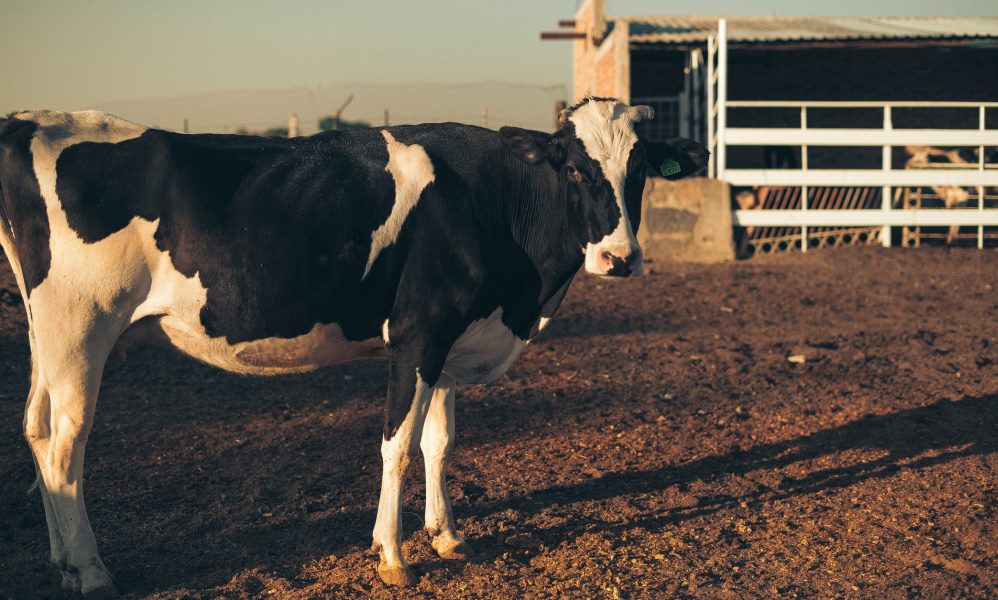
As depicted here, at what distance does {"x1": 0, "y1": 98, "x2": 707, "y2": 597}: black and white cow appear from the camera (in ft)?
13.4

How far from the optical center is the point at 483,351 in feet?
15.4

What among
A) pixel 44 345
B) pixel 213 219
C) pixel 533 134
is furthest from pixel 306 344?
pixel 533 134

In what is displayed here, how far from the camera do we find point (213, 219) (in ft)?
13.6

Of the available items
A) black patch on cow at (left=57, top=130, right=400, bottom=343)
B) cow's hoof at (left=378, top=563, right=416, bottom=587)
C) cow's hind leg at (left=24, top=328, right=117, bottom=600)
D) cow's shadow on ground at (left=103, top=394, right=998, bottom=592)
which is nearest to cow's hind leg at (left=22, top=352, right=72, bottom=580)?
cow's hind leg at (left=24, top=328, right=117, bottom=600)

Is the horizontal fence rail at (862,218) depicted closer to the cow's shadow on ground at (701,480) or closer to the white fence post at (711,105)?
the white fence post at (711,105)

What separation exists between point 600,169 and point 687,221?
9.59 m

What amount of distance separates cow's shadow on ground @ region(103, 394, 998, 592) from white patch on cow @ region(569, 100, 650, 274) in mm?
1546

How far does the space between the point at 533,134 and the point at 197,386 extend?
159 inches

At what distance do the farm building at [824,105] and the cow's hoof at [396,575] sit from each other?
10740mm

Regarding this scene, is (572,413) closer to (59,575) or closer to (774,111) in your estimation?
(59,575)

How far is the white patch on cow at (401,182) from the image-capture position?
433 centimetres

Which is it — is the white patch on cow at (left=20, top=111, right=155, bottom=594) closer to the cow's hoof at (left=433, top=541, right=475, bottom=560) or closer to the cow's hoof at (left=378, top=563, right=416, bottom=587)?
the cow's hoof at (left=378, top=563, right=416, bottom=587)

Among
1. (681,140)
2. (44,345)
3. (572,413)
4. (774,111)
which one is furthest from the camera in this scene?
(774,111)

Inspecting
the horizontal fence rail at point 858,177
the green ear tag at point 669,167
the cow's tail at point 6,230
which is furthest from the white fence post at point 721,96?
the cow's tail at point 6,230
